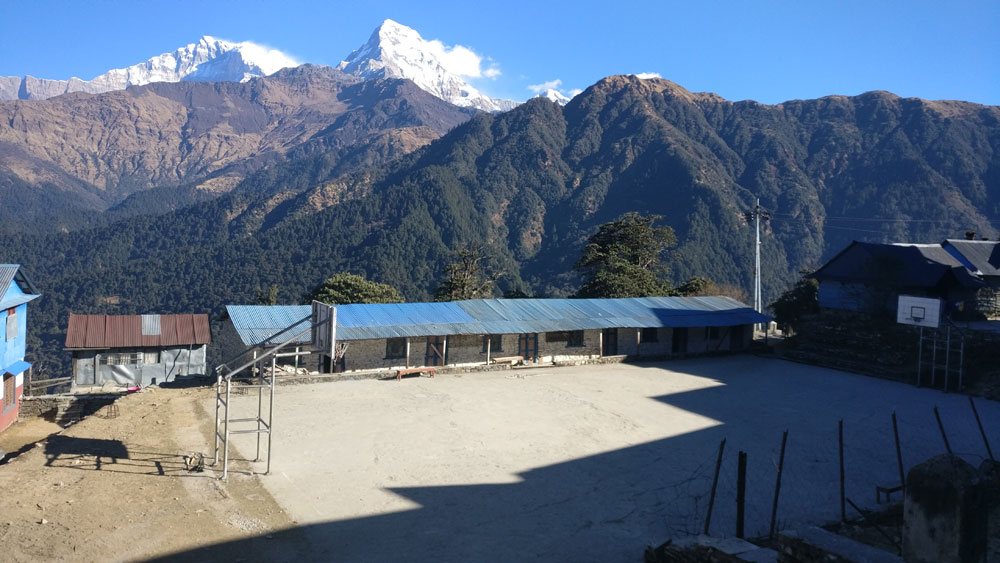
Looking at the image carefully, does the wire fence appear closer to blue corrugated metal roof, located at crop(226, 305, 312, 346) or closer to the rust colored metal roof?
blue corrugated metal roof, located at crop(226, 305, 312, 346)

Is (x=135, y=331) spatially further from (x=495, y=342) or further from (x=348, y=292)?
(x=495, y=342)

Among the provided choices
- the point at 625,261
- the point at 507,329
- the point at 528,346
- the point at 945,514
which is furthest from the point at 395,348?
the point at 625,261

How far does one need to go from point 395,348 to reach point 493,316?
4449 millimetres

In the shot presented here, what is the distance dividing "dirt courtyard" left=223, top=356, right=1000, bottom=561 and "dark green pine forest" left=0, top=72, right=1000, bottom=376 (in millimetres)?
65067

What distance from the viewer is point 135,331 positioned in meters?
27.4

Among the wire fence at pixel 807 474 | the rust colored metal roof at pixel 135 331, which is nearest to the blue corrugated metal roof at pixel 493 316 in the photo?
the rust colored metal roof at pixel 135 331

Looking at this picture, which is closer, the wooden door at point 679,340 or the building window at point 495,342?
the building window at point 495,342

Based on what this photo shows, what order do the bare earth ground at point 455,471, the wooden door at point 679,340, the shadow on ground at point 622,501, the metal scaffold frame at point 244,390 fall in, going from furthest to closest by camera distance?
the wooden door at point 679,340 → the metal scaffold frame at point 244,390 → the bare earth ground at point 455,471 → the shadow on ground at point 622,501

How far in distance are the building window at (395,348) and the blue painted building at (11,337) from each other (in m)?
11.1

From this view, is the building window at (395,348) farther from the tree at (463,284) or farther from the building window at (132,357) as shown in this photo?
the tree at (463,284)

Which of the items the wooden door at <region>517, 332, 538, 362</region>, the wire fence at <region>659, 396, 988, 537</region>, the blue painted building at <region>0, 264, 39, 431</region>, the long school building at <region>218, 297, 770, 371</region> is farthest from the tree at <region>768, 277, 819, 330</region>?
the blue painted building at <region>0, 264, 39, 431</region>

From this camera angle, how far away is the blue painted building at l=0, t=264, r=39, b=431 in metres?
18.3

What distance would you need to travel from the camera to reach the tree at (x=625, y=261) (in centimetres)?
3850

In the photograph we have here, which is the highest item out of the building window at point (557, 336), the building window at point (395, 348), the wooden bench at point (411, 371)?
the building window at point (557, 336)
